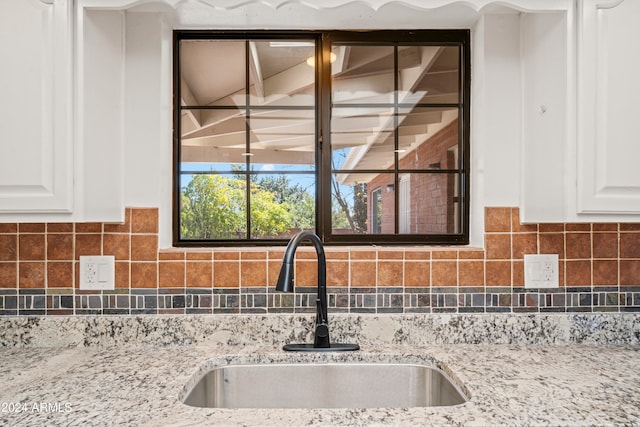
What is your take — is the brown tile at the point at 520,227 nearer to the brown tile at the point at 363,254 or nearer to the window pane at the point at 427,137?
the window pane at the point at 427,137

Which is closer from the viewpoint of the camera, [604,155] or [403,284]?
[604,155]

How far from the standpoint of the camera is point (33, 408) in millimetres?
1027

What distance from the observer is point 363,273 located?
1588 mm

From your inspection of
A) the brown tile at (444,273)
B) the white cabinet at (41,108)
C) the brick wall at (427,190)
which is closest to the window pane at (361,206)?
the brick wall at (427,190)

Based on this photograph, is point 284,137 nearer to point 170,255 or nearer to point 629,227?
point 170,255

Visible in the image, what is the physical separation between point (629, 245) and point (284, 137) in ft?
4.40

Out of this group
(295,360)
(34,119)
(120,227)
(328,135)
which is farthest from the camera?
(328,135)

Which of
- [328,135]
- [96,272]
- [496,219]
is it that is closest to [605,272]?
[496,219]

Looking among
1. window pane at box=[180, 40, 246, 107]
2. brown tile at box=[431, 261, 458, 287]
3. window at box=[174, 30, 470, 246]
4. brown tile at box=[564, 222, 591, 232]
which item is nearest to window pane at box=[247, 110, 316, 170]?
window at box=[174, 30, 470, 246]

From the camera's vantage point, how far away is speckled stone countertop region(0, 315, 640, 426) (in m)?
1.00

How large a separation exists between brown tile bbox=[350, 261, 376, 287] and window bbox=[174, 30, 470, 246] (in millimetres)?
145

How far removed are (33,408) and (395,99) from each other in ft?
4.92

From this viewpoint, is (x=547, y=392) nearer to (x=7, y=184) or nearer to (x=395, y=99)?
(x=395, y=99)

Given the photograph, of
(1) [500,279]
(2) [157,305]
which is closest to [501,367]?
(1) [500,279]
